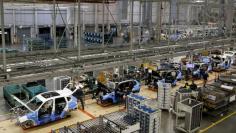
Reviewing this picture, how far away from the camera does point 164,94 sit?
511 inches

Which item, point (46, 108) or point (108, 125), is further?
point (46, 108)

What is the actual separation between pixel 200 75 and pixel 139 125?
1117 cm

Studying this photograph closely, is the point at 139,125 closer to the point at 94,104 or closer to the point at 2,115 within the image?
the point at 94,104

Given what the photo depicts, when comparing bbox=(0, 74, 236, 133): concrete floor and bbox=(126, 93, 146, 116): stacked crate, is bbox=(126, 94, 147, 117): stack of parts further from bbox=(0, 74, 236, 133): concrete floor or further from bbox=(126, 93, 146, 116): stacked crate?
bbox=(0, 74, 236, 133): concrete floor

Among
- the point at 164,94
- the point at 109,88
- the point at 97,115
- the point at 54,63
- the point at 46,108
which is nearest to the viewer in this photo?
the point at 54,63

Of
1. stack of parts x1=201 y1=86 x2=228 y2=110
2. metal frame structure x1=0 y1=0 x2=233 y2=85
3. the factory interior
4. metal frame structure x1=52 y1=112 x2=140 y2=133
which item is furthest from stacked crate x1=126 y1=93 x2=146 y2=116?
stack of parts x1=201 y1=86 x2=228 y2=110

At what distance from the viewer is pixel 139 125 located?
903 centimetres

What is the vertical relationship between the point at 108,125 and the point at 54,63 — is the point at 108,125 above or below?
below

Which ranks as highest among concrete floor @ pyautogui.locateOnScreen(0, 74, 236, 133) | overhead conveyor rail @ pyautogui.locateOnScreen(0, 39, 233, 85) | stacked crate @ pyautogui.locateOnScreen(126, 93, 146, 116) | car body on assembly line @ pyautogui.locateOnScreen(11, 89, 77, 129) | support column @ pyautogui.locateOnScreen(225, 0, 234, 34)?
support column @ pyautogui.locateOnScreen(225, 0, 234, 34)

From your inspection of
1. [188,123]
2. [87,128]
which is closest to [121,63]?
[87,128]

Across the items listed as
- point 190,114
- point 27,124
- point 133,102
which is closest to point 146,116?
point 133,102

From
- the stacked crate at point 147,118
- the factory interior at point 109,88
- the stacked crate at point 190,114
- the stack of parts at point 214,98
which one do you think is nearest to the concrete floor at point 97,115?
the factory interior at point 109,88

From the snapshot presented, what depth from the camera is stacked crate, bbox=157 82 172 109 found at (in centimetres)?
1283

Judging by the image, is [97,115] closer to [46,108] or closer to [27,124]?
[46,108]
